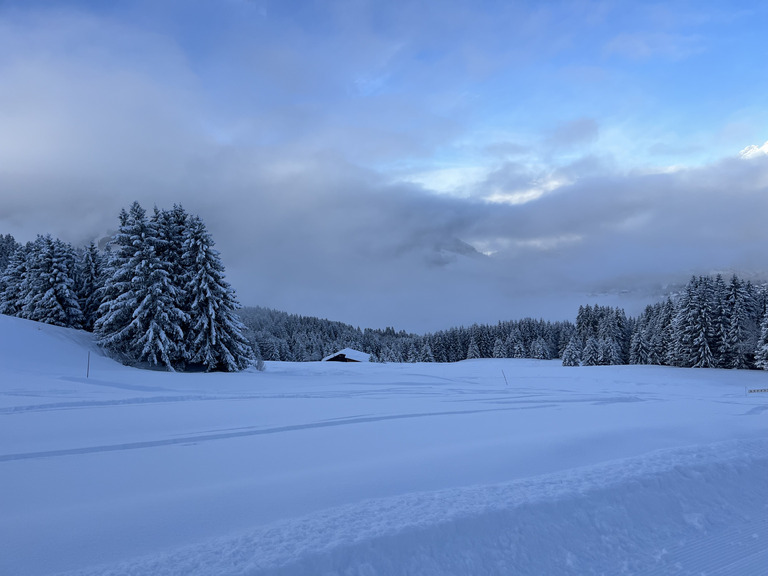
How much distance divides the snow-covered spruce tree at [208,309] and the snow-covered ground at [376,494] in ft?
50.2

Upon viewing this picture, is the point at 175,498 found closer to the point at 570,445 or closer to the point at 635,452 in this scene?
the point at 570,445

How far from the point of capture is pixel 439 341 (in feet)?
343

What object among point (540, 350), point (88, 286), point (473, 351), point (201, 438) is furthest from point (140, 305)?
point (473, 351)

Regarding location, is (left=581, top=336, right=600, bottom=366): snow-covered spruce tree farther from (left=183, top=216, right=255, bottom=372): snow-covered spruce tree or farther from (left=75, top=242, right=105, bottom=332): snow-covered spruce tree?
(left=75, top=242, right=105, bottom=332): snow-covered spruce tree

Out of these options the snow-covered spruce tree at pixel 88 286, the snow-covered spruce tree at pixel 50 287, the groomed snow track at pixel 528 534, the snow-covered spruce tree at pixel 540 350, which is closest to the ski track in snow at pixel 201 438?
the groomed snow track at pixel 528 534

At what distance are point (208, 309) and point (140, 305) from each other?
3705mm

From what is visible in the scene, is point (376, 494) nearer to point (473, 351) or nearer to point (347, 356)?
point (347, 356)

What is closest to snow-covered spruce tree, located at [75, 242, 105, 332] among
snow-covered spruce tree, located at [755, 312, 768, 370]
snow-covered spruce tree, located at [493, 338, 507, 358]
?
snow-covered spruce tree, located at [755, 312, 768, 370]

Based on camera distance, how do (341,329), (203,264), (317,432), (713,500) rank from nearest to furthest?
(713,500) → (317,432) → (203,264) → (341,329)

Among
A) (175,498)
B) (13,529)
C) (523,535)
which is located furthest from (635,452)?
(13,529)

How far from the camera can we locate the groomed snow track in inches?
175

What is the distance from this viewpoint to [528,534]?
537cm

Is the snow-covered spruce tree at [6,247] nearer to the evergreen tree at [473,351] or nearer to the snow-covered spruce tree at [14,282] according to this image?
the snow-covered spruce tree at [14,282]

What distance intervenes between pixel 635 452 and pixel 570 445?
112 cm
